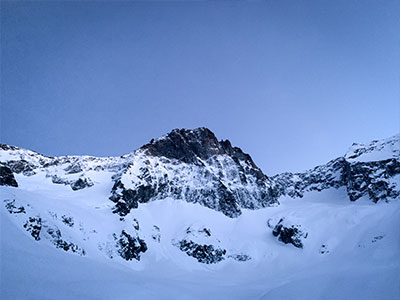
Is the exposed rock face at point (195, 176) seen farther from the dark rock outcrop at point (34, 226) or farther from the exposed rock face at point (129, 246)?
the dark rock outcrop at point (34, 226)

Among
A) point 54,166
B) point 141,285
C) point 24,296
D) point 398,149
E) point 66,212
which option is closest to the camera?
point 24,296

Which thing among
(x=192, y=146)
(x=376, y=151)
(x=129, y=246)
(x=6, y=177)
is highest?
(x=192, y=146)

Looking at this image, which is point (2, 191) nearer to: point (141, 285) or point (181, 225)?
point (141, 285)

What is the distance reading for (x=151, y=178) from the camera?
253ft

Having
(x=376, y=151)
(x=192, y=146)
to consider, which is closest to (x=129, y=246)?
(x=192, y=146)

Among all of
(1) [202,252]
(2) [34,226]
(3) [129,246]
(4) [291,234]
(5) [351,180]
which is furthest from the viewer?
(5) [351,180]

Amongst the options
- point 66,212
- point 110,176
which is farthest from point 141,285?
point 110,176

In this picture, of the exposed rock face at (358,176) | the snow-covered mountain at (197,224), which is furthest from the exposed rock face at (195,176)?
the exposed rock face at (358,176)

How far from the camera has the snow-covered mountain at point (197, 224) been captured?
91.8ft

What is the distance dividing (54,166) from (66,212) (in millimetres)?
45614

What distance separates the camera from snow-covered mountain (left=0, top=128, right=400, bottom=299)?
27988 mm

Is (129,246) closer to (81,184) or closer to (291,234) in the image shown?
(81,184)

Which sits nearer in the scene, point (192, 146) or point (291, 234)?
point (291, 234)

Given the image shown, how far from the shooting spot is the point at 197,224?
219 feet
